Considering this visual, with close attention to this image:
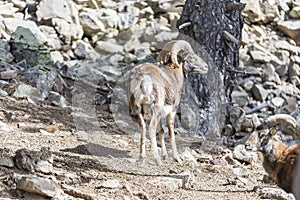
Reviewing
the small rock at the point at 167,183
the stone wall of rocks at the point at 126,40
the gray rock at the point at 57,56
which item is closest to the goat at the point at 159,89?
the small rock at the point at 167,183

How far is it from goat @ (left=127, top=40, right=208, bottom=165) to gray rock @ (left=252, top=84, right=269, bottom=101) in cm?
662

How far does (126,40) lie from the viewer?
1761cm

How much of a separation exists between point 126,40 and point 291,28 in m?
5.39

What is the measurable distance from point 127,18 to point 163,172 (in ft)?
36.3

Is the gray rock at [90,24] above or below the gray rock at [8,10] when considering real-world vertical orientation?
below

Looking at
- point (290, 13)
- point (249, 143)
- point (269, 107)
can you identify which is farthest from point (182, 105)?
point (290, 13)

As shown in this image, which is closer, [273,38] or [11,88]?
[11,88]

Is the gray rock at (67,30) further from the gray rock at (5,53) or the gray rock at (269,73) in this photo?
the gray rock at (269,73)

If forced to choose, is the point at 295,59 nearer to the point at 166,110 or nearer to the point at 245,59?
the point at 245,59

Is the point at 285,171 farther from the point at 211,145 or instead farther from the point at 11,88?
the point at 11,88

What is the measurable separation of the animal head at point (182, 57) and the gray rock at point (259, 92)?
20.8ft

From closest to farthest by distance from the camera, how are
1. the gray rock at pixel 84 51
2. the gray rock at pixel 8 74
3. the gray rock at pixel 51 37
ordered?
the gray rock at pixel 8 74
the gray rock at pixel 51 37
the gray rock at pixel 84 51

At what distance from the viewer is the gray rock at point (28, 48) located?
43.2 feet

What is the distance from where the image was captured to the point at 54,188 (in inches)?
236
